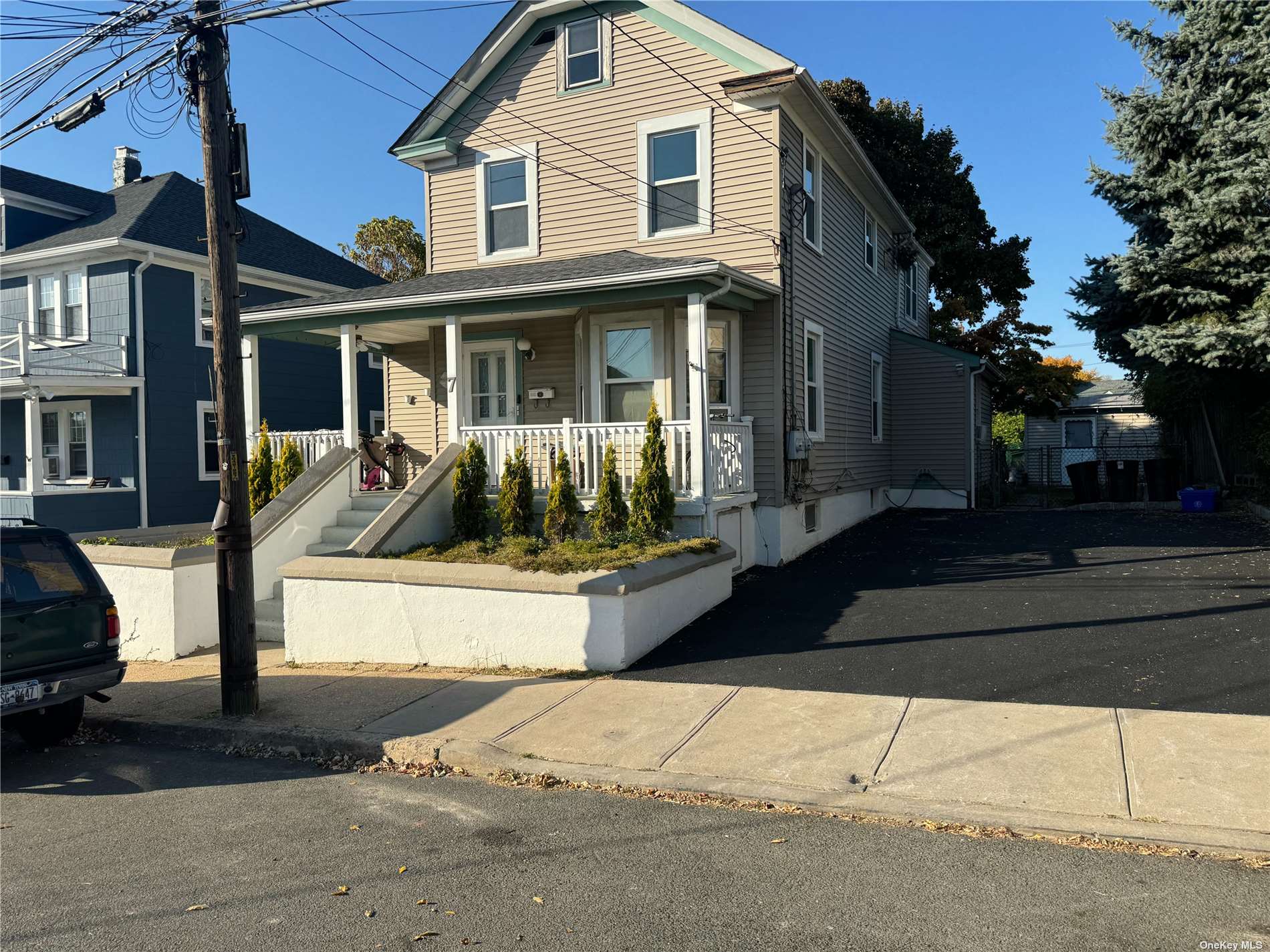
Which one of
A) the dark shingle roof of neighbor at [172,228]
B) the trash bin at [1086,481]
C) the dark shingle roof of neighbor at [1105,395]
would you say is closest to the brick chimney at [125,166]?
the dark shingle roof of neighbor at [172,228]

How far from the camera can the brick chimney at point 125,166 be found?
23.7 meters

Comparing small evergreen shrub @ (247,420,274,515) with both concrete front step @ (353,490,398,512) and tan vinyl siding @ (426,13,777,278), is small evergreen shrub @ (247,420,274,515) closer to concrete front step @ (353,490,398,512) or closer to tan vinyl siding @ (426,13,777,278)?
concrete front step @ (353,490,398,512)

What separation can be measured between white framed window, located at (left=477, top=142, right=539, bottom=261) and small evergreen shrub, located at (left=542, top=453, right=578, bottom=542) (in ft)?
17.0

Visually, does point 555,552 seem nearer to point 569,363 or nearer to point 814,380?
point 569,363

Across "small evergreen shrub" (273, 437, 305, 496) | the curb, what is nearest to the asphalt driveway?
the curb

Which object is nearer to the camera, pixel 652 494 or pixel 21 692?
pixel 21 692

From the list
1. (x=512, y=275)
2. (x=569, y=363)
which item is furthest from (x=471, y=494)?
(x=569, y=363)

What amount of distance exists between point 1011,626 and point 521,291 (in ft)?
23.2

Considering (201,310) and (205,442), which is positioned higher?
(201,310)

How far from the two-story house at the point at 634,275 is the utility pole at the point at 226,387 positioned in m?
4.48

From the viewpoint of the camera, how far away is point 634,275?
10.8m

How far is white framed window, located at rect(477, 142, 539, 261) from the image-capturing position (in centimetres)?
1434

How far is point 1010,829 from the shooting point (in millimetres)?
4598

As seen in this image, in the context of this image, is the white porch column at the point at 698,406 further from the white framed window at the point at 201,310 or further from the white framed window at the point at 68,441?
the white framed window at the point at 68,441
